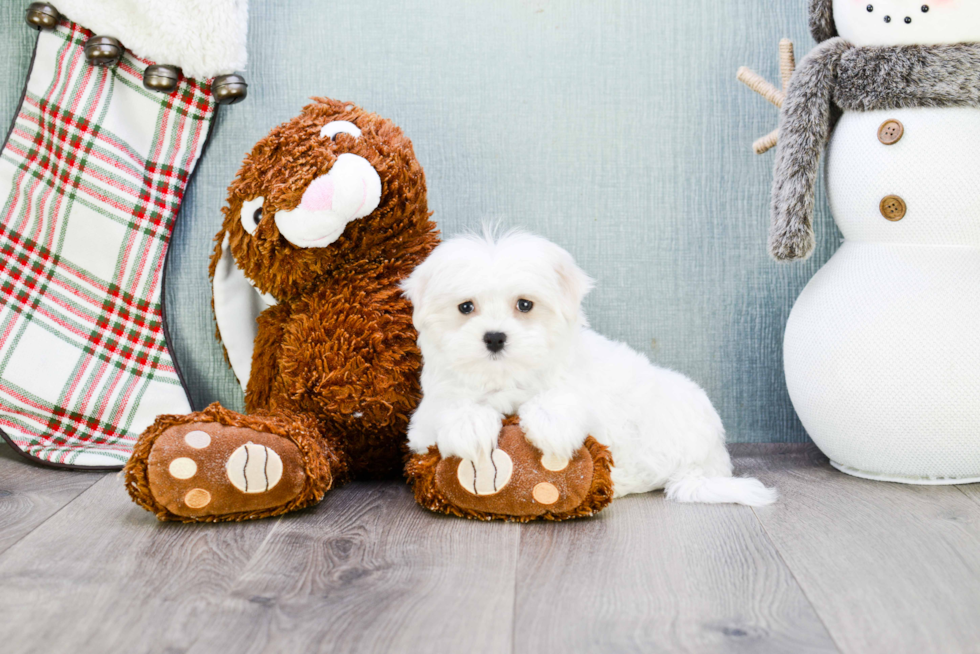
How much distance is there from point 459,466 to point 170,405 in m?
0.63

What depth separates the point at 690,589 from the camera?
2.88ft

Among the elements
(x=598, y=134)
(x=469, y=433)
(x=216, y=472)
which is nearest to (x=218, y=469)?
(x=216, y=472)

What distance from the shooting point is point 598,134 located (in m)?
1.48

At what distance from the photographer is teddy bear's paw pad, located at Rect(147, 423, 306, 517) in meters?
1.05

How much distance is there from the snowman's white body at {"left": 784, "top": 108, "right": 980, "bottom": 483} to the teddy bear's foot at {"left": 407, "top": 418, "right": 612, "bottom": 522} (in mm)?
414

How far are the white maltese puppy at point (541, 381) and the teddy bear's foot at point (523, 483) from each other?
0.02m

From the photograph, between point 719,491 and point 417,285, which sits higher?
point 417,285

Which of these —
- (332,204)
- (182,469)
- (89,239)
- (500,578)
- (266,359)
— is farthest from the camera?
(89,239)

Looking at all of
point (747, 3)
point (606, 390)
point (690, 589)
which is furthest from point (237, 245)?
point (747, 3)

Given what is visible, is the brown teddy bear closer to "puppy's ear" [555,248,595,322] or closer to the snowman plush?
"puppy's ear" [555,248,595,322]

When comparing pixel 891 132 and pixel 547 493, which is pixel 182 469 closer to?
pixel 547 493

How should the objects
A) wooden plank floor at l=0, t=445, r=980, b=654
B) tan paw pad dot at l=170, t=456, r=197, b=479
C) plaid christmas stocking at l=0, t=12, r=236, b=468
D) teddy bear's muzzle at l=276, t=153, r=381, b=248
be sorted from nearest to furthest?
1. wooden plank floor at l=0, t=445, r=980, b=654
2. tan paw pad dot at l=170, t=456, r=197, b=479
3. teddy bear's muzzle at l=276, t=153, r=381, b=248
4. plaid christmas stocking at l=0, t=12, r=236, b=468

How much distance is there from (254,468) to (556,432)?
390 mm

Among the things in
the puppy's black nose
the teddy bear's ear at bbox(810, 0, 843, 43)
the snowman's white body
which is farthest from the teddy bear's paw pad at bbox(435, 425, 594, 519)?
the teddy bear's ear at bbox(810, 0, 843, 43)
